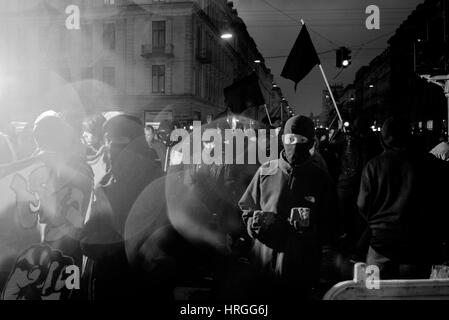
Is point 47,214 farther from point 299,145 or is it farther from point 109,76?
point 109,76

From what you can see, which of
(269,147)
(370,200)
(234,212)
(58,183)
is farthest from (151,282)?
(269,147)

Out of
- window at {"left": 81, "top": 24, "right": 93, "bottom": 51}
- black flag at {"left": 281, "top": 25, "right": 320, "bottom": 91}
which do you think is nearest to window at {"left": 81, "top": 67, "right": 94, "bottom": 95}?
window at {"left": 81, "top": 24, "right": 93, "bottom": 51}

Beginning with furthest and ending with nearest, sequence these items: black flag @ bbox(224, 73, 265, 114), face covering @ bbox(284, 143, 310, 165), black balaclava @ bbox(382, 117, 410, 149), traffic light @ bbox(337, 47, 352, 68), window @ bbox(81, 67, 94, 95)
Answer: window @ bbox(81, 67, 94, 95), traffic light @ bbox(337, 47, 352, 68), black flag @ bbox(224, 73, 265, 114), black balaclava @ bbox(382, 117, 410, 149), face covering @ bbox(284, 143, 310, 165)

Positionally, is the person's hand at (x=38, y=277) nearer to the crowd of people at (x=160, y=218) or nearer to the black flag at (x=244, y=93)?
the crowd of people at (x=160, y=218)

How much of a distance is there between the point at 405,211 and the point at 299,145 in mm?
900

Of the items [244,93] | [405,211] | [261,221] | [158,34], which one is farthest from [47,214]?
[158,34]

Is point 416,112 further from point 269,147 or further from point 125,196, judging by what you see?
point 125,196

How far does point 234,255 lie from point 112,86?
36.0 meters

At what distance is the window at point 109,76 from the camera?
40250 millimetres

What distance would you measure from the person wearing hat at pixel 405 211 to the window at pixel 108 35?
39.0m

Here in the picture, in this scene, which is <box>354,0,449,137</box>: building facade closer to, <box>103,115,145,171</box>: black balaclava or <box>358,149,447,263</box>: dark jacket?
<box>358,149,447,263</box>: dark jacket

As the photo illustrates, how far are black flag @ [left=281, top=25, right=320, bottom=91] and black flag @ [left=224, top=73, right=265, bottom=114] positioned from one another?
2.22 meters

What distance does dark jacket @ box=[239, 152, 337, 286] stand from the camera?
10.8 feet
